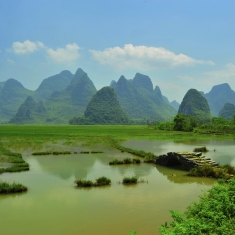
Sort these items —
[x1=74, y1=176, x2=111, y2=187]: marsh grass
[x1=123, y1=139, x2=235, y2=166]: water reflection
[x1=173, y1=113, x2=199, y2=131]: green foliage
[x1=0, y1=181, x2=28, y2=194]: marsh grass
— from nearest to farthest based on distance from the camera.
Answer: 1. [x1=0, y1=181, x2=28, y2=194]: marsh grass
2. [x1=74, y1=176, x2=111, y2=187]: marsh grass
3. [x1=123, y1=139, x2=235, y2=166]: water reflection
4. [x1=173, y1=113, x2=199, y2=131]: green foliage

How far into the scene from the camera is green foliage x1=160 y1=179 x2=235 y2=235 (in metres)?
4.14

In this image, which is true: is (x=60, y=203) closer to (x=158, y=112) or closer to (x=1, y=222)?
(x=1, y=222)

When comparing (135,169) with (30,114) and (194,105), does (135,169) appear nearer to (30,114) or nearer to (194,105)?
(194,105)

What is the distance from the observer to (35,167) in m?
14.7

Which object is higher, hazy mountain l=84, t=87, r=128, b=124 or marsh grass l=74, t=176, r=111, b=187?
hazy mountain l=84, t=87, r=128, b=124

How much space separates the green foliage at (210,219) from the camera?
4137 mm

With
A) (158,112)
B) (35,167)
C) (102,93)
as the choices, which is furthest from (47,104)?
(35,167)

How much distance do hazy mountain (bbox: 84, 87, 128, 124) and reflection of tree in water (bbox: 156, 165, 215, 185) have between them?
11072cm

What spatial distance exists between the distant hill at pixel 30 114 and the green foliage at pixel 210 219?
15151cm

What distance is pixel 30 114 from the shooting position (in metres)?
152

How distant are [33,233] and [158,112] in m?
192

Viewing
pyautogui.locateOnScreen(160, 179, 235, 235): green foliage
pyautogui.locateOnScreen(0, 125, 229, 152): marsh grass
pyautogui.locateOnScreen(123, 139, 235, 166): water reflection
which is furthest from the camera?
pyautogui.locateOnScreen(0, 125, 229, 152): marsh grass

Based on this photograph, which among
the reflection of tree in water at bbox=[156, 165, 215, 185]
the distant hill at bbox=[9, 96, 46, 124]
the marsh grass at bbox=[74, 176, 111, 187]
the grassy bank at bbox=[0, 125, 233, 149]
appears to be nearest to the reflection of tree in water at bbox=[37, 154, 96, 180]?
the marsh grass at bbox=[74, 176, 111, 187]

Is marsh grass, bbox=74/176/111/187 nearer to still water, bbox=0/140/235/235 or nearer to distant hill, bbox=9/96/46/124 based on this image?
still water, bbox=0/140/235/235
